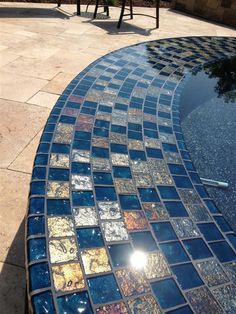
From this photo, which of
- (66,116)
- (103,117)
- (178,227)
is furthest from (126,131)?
(178,227)

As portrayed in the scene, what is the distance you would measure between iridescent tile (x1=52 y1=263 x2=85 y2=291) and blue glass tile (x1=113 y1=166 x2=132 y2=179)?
2.05ft

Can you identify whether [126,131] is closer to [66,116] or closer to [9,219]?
[66,116]

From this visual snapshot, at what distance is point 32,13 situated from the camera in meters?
8.80

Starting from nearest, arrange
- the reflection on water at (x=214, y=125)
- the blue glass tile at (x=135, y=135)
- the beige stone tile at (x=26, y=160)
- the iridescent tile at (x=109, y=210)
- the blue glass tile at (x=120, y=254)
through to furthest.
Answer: the blue glass tile at (x=120, y=254), the iridescent tile at (x=109, y=210), the blue glass tile at (x=135, y=135), the reflection on water at (x=214, y=125), the beige stone tile at (x=26, y=160)

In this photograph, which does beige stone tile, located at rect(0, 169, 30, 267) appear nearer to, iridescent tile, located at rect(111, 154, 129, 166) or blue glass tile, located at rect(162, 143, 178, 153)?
iridescent tile, located at rect(111, 154, 129, 166)

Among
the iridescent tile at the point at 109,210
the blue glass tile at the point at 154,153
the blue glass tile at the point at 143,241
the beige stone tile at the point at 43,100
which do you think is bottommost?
the beige stone tile at the point at 43,100

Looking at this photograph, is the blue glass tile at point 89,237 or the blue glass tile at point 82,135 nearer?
the blue glass tile at point 89,237

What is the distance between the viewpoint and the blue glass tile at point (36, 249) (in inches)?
46.6

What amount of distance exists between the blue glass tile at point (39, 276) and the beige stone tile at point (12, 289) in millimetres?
1038

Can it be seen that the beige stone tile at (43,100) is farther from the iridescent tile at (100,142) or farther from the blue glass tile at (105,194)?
the blue glass tile at (105,194)

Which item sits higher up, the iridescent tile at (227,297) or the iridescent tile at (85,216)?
the iridescent tile at (85,216)

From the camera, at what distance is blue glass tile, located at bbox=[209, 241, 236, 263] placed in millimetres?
1321

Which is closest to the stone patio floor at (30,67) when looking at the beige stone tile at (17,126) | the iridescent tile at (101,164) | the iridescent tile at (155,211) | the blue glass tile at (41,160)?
the beige stone tile at (17,126)

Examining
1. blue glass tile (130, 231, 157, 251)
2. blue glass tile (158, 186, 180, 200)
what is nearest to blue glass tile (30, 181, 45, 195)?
blue glass tile (130, 231, 157, 251)
